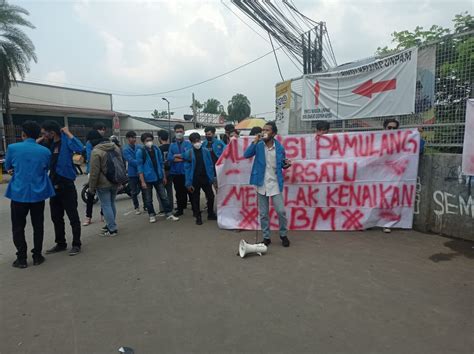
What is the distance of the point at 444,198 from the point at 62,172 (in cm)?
555

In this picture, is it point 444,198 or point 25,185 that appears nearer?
point 25,185

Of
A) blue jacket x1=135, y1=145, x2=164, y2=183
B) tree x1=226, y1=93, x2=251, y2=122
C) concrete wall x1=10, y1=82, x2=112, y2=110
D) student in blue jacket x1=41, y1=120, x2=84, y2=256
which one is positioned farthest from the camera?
tree x1=226, y1=93, x2=251, y2=122

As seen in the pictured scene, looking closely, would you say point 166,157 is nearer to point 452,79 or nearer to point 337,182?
point 337,182

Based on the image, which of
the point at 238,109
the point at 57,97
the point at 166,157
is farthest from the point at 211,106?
the point at 166,157

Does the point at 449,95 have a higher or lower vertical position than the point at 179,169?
higher

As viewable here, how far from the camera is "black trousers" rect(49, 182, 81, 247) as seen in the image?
473 centimetres

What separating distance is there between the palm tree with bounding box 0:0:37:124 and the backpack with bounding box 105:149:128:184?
17.4m

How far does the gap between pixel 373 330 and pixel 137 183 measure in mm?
5821

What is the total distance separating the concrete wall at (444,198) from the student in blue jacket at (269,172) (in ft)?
7.31

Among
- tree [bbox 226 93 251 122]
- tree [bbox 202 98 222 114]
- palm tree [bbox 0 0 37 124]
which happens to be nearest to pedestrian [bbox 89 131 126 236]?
palm tree [bbox 0 0 37 124]

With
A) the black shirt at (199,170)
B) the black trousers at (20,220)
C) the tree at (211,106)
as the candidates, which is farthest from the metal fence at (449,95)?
the tree at (211,106)

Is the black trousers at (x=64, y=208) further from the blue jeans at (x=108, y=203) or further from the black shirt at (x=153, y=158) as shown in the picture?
the black shirt at (x=153, y=158)

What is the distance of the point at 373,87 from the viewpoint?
5828 mm

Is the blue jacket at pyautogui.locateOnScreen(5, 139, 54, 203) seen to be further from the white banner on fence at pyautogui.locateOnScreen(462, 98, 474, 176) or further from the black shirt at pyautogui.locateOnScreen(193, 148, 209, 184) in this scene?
the white banner on fence at pyautogui.locateOnScreen(462, 98, 474, 176)
